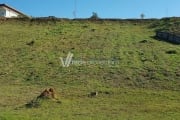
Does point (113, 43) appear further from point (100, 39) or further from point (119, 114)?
point (119, 114)

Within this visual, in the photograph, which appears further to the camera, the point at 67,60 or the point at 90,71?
the point at 67,60

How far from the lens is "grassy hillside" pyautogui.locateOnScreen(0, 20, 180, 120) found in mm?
21297

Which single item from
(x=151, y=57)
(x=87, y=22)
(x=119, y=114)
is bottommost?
(x=119, y=114)

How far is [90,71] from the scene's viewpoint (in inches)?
1184

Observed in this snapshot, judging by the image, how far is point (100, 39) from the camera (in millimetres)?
39344

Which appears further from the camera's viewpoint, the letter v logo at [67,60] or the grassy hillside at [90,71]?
the letter v logo at [67,60]

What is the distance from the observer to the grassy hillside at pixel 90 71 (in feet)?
69.9

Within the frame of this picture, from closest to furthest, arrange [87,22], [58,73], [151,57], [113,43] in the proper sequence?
[58,73] < [151,57] < [113,43] < [87,22]

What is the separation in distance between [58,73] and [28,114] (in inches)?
394

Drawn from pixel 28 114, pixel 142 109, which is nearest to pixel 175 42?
pixel 142 109

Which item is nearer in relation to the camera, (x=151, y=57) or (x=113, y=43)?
(x=151, y=57)

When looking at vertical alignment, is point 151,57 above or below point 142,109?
above

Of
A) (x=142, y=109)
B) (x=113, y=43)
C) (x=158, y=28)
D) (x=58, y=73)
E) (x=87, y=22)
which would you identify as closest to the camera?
(x=142, y=109)

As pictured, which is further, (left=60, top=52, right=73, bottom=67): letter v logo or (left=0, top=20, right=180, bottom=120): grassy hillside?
(left=60, top=52, right=73, bottom=67): letter v logo
